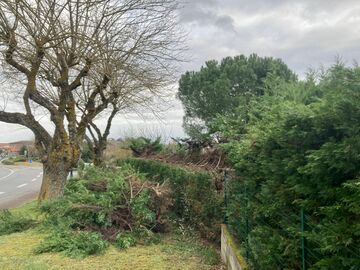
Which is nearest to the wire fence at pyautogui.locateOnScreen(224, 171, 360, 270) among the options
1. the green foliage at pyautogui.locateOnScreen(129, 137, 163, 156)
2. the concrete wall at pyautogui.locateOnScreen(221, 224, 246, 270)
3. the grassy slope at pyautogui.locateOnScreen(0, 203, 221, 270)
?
the concrete wall at pyautogui.locateOnScreen(221, 224, 246, 270)

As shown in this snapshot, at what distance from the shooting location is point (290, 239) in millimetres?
3443

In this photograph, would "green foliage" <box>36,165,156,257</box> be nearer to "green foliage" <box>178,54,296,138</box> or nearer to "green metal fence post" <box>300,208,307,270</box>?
"green metal fence post" <box>300,208,307,270</box>

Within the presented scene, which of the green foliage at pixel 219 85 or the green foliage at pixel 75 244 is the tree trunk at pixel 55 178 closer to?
the green foliage at pixel 75 244

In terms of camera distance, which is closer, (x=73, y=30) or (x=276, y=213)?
(x=276, y=213)

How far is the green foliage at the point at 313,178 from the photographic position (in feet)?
8.27

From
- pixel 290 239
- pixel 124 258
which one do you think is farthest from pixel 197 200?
pixel 290 239

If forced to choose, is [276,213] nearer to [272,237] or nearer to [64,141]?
[272,237]

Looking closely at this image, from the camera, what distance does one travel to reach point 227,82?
24.1 meters

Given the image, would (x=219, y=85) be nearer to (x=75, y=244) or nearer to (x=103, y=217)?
(x=103, y=217)

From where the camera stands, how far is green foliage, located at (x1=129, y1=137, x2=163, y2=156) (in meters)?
21.0

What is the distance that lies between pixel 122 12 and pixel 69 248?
7.13 meters

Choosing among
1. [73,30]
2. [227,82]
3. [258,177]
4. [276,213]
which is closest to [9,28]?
[73,30]

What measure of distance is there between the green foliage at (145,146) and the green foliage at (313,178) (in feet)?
53.6

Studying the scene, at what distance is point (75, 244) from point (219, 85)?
1712cm
